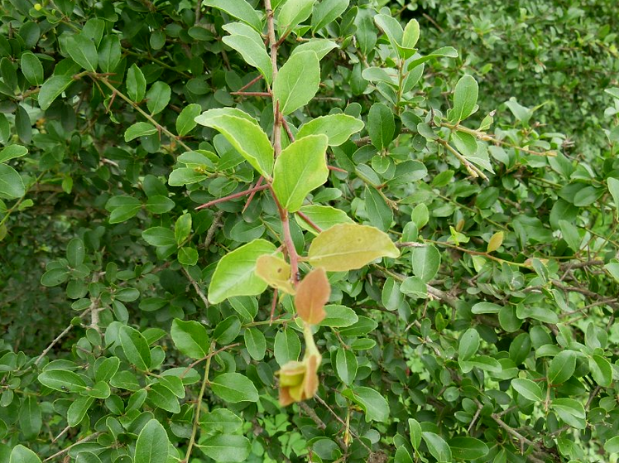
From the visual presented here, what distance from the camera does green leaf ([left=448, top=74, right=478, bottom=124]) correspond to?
89 centimetres

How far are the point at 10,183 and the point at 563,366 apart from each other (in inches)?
40.2

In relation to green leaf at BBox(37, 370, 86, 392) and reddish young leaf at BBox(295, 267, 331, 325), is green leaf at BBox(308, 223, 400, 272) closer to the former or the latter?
reddish young leaf at BBox(295, 267, 331, 325)

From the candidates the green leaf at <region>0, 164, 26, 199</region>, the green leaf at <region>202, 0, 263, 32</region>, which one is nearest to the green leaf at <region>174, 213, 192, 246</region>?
the green leaf at <region>0, 164, 26, 199</region>

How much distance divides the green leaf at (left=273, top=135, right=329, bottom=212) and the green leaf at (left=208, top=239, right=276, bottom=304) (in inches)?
2.5

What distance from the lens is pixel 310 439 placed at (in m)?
1.00

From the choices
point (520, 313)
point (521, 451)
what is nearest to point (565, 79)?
point (520, 313)

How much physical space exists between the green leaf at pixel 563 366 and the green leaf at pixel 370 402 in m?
0.33

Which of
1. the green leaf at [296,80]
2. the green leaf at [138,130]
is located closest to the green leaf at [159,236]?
the green leaf at [138,130]

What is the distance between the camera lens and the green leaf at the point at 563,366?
0.95 m

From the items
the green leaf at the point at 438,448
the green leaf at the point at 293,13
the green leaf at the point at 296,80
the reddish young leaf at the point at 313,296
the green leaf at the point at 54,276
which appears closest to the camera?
the reddish young leaf at the point at 313,296

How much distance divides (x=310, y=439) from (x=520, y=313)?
0.49m

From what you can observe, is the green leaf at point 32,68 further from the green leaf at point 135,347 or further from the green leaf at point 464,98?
the green leaf at point 464,98

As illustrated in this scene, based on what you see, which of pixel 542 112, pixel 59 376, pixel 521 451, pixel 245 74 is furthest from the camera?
pixel 542 112

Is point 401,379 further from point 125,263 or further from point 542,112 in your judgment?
point 542,112
